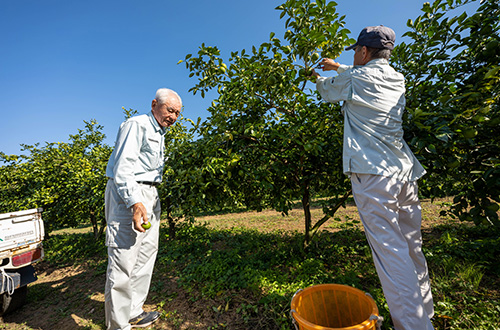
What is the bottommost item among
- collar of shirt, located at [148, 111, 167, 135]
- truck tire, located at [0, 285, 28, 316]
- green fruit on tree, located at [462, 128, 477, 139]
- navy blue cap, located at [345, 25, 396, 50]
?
truck tire, located at [0, 285, 28, 316]

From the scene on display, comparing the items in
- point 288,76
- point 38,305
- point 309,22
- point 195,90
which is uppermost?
point 309,22

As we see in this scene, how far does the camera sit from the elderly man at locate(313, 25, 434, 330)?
1.48 metres

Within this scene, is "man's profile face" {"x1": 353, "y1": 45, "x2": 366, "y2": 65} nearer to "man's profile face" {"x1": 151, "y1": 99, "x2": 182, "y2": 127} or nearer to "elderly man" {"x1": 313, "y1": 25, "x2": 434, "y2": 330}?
"elderly man" {"x1": 313, "y1": 25, "x2": 434, "y2": 330}

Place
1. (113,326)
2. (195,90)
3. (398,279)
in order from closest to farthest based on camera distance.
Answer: (398,279), (113,326), (195,90)

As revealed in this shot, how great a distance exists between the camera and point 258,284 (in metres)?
2.73

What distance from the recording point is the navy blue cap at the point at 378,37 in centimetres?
176

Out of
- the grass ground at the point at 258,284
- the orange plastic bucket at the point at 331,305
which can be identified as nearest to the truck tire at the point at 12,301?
the grass ground at the point at 258,284

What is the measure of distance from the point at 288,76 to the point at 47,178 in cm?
668

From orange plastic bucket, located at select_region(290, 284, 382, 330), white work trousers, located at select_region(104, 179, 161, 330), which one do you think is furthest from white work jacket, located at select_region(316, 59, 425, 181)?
white work trousers, located at select_region(104, 179, 161, 330)

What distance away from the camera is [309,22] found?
2412mm

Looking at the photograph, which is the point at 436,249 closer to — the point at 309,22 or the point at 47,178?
the point at 309,22

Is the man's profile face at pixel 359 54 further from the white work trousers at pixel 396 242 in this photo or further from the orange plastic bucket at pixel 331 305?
the orange plastic bucket at pixel 331 305

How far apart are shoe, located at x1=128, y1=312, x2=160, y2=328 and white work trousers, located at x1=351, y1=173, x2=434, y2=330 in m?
2.32

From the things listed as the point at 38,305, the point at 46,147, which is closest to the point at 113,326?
the point at 38,305
